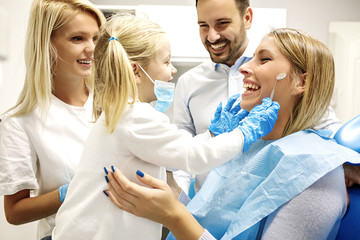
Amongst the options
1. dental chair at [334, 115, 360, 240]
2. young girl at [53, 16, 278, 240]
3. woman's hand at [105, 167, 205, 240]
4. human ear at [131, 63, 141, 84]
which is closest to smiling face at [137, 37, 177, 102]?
human ear at [131, 63, 141, 84]

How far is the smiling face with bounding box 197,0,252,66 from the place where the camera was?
5.78 feet

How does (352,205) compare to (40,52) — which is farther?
(40,52)

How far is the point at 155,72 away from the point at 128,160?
0.35 meters

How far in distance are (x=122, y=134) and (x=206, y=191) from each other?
48 centimetres

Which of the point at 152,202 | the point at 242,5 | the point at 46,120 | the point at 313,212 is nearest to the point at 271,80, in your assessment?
the point at 313,212

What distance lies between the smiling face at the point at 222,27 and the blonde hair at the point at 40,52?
0.70 m

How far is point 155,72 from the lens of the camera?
48.9 inches

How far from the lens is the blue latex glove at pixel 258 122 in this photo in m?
1.10

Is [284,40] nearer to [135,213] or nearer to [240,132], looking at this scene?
[240,132]

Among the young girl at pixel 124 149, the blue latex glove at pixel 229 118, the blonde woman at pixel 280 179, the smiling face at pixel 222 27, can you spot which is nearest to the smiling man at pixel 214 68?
the smiling face at pixel 222 27

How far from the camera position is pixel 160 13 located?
3.13 meters

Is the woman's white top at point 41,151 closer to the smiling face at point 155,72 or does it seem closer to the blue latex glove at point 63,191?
the blue latex glove at point 63,191

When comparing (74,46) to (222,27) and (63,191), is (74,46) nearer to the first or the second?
(63,191)

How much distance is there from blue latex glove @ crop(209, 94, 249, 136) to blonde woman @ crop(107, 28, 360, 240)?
11 cm
